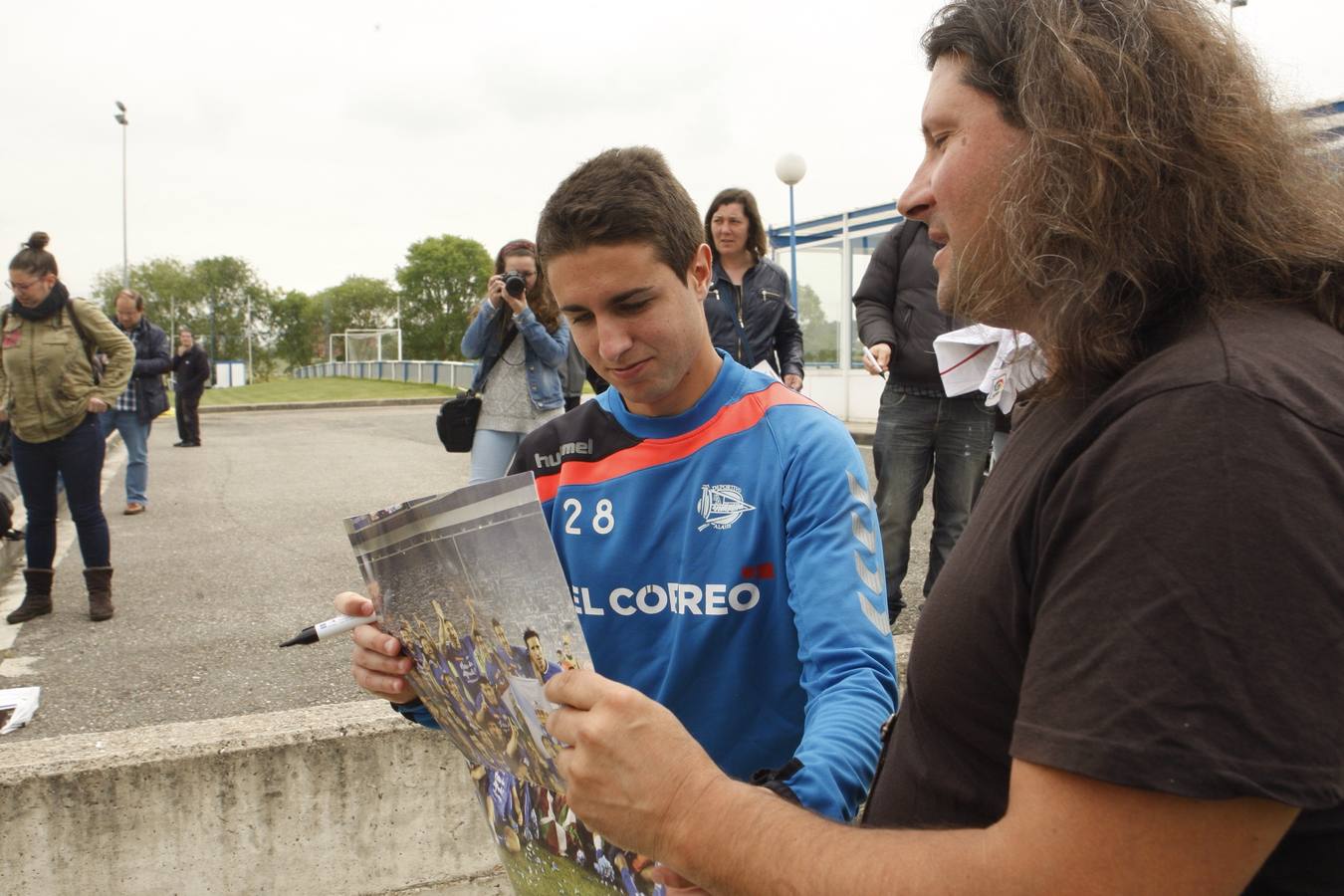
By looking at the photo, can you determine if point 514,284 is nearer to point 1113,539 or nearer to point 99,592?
point 99,592

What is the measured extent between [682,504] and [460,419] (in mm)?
4154

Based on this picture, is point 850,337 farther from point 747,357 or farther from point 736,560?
point 736,560

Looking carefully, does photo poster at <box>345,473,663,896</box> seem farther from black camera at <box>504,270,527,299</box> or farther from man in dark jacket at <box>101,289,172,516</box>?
man in dark jacket at <box>101,289,172,516</box>

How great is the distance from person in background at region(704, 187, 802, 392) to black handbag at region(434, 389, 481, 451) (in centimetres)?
142

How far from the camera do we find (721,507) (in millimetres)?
1732

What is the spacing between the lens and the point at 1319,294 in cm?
91

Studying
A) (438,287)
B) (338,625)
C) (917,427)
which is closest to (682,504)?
(338,625)

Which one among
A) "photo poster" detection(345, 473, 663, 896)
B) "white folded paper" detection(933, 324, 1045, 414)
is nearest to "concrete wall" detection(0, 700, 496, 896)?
"photo poster" detection(345, 473, 663, 896)

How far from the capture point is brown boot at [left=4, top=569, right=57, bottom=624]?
5.57m

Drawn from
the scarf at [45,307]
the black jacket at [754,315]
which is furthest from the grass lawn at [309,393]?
the black jacket at [754,315]

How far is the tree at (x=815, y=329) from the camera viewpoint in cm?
1559

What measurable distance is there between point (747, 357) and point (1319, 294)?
452 centimetres

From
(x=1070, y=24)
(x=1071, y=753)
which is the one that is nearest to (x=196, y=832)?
(x=1071, y=753)

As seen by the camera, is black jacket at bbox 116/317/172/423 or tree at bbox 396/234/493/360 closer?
black jacket at bbox 116/317/172/423
